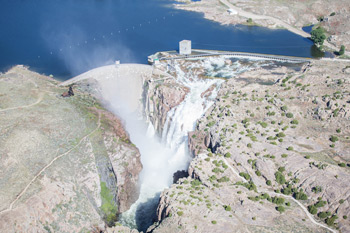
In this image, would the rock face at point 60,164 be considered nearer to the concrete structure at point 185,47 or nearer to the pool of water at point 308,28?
the concrete structure at point 185,47

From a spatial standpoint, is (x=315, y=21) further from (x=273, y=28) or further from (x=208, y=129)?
(x=208, y=129)

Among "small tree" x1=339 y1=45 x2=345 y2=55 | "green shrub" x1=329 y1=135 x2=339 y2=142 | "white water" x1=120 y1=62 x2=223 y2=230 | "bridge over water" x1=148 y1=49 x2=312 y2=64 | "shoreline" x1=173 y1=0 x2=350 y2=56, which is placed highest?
"shoreline" x1=173 y1=0 x2=350 y2=56

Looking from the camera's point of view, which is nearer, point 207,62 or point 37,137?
point 37,137

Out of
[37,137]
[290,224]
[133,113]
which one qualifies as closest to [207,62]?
[133,113]

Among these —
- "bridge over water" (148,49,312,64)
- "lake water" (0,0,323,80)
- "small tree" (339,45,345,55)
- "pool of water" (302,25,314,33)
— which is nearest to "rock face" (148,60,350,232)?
"bridge over water" (148,49,312,64)

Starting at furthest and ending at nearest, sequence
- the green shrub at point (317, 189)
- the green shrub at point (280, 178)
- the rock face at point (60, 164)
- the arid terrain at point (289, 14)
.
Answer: the arid terrain at point (289, 14) < the rock face at point (60, 164) < the green shrub at point (280, 178) < the green shrub at point (317, 189)

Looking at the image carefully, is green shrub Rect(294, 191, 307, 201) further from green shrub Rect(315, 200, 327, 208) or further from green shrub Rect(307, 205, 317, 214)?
green shrub Rect(315, 200, 327, 208)

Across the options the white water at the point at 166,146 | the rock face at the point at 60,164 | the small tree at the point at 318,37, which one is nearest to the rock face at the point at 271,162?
the white water at the point at 166,146
